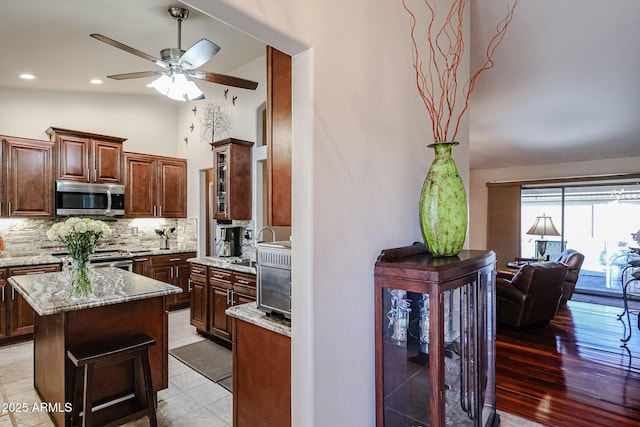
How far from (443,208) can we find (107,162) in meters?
5.06

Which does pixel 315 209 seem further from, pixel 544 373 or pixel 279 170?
pixel 544 373

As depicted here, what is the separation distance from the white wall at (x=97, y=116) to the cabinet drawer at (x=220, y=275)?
2927 millimetres

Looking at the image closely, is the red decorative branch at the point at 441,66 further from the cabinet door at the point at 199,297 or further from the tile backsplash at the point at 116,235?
the tile backsplash at the point at 116,235

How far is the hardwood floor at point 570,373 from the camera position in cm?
266

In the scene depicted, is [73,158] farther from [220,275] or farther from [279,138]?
[279,138]

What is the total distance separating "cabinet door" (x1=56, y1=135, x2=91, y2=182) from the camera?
457 cm

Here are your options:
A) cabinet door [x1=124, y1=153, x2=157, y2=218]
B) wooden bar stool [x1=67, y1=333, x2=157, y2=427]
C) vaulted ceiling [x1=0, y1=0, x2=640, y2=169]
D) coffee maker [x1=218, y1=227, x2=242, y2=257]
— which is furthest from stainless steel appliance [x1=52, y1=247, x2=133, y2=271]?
wooden bar stool [x1=67, y1=333, x2=157, y2=427]

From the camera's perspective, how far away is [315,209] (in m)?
1.29

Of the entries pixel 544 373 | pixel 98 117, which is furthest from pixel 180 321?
pixel 544 373


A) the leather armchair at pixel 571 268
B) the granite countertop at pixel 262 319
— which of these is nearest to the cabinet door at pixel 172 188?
the granite countertop at pixel 262 319

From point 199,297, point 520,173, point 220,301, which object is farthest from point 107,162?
point 520,173

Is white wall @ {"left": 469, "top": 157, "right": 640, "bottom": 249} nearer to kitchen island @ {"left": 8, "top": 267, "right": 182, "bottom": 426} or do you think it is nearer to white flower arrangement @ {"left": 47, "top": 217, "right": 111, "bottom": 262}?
kitchen island @ {"left": 8, "top": 267, "right": 182, "bottom": 426}

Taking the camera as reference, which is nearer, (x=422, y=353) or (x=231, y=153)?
(x=422, y=353)

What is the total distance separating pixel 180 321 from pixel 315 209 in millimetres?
4352
